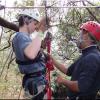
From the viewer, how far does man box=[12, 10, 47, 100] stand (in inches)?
141

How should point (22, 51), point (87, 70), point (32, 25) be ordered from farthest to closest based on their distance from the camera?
point (32, 25)
point (22, 51)
point (87, 70)

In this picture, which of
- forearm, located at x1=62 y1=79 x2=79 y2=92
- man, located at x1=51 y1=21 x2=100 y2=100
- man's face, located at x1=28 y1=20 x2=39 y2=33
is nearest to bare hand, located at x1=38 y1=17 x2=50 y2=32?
man's face, located at x1=28 y1=20 x2=39 y2=33

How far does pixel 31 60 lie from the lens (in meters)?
3.60

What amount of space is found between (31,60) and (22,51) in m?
0.15

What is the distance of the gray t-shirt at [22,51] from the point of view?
353 centimetres

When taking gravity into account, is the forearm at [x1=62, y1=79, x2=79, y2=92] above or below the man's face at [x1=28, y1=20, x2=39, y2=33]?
below

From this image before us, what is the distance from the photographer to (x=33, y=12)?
372 centimetres

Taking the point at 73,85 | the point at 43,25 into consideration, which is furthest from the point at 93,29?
the point at 73,85

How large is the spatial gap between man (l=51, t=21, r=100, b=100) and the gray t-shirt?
0.88ft

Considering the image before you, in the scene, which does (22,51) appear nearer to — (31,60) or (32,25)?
(31,60)

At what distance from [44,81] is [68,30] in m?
3.96

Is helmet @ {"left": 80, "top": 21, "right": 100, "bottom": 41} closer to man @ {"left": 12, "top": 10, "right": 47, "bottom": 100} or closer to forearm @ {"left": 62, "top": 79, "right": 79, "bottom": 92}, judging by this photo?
man @ {"left": 12, "top": 10, "right": 47, "bottom": 100}

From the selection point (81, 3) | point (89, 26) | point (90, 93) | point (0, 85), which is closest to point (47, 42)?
point (89, 26)

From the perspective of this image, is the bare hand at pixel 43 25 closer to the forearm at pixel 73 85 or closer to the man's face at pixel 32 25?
the man's face at pixel 32 25
